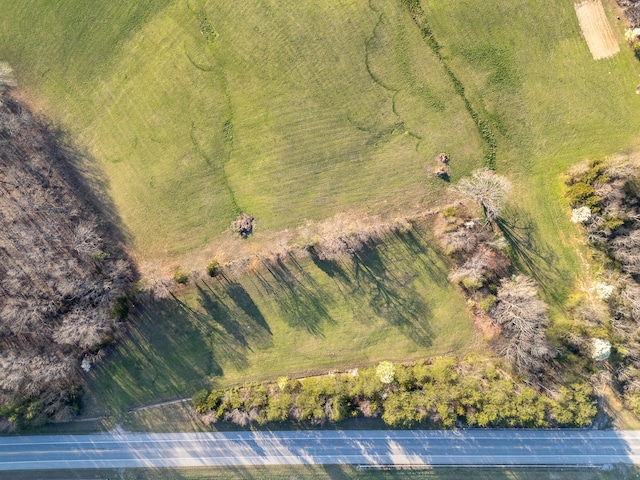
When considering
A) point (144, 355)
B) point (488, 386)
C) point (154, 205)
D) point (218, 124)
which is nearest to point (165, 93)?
point (218, 124)

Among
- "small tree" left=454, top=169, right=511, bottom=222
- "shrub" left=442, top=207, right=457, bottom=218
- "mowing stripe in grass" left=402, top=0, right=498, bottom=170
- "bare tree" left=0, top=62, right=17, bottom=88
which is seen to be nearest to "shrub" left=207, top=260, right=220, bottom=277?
"shrub" left=442, top=207, right=457, bottom=218

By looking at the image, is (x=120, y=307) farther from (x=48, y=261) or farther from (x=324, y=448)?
(x=324, y=448)

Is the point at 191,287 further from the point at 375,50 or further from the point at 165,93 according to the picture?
the point at 375,50

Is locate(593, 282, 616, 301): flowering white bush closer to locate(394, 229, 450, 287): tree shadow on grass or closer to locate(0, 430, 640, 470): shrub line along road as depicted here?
locate(0, 430, 640, 470): shrub line along road

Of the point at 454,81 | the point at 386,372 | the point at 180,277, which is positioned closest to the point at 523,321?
the point at 386,372

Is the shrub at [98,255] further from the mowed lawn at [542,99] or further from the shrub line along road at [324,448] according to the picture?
the mowed lawn at [542,99]

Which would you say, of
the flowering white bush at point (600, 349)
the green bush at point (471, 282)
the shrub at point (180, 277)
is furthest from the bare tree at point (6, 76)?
the flowering white bush at point (600, 349)
